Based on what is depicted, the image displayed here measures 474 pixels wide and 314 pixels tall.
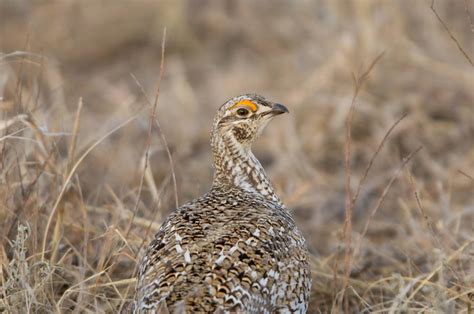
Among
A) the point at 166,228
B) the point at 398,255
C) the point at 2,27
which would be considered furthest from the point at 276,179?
the point at 2,27

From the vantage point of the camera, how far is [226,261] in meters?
4.17

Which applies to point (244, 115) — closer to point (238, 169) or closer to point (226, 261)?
point (238, 169)

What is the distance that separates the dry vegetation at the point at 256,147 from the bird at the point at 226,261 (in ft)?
1.51

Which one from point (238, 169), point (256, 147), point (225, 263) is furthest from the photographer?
point (256, 147)

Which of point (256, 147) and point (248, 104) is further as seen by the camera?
point (256, 147)

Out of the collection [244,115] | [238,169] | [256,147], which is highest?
[244,115]

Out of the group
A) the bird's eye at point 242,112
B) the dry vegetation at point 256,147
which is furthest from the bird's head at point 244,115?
the dry vegetation at point 256,147

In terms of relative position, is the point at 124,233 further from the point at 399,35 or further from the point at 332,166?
the point at 399,35

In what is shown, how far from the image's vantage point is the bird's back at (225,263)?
158 inches

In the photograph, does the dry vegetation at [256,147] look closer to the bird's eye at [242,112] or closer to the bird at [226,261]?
the bird at [226,261]

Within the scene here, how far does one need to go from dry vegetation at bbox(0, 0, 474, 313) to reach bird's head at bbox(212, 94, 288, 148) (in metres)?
0.58

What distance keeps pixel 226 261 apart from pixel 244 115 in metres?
1.70

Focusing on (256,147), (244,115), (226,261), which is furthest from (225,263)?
(256,147)

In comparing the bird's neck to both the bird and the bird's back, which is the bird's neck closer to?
the bird
